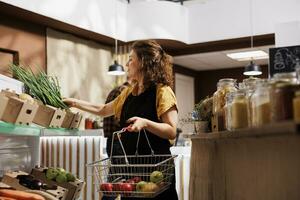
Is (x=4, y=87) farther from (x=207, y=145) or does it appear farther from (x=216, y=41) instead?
(x=216, y=41)

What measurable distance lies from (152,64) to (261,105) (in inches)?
49.5

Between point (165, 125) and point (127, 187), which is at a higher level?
point (165, 125)

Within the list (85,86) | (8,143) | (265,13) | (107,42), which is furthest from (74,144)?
(265,13)

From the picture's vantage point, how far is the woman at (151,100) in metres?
2.54

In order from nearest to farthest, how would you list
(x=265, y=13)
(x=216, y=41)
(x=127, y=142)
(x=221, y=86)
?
(x=221, y=86) < (x=127, y=142) < (x=265, y=13) < (x=216, y=41)

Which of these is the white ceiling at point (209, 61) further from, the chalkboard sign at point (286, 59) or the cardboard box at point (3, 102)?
the cardboard box at point (3, 102)

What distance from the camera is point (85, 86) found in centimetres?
773

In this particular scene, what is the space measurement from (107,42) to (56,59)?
4.38 ft

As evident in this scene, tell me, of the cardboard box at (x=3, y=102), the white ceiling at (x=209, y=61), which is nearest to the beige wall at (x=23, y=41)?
the white ceiling at (x=209, y=61)

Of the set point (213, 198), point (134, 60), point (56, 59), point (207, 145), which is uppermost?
point (56, 59)

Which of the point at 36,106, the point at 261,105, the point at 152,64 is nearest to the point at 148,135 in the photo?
the point at 152,64

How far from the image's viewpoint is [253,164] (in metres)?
1.67

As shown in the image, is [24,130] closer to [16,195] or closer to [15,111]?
[15,111]

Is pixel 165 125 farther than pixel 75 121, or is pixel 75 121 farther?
pixel 75 121
